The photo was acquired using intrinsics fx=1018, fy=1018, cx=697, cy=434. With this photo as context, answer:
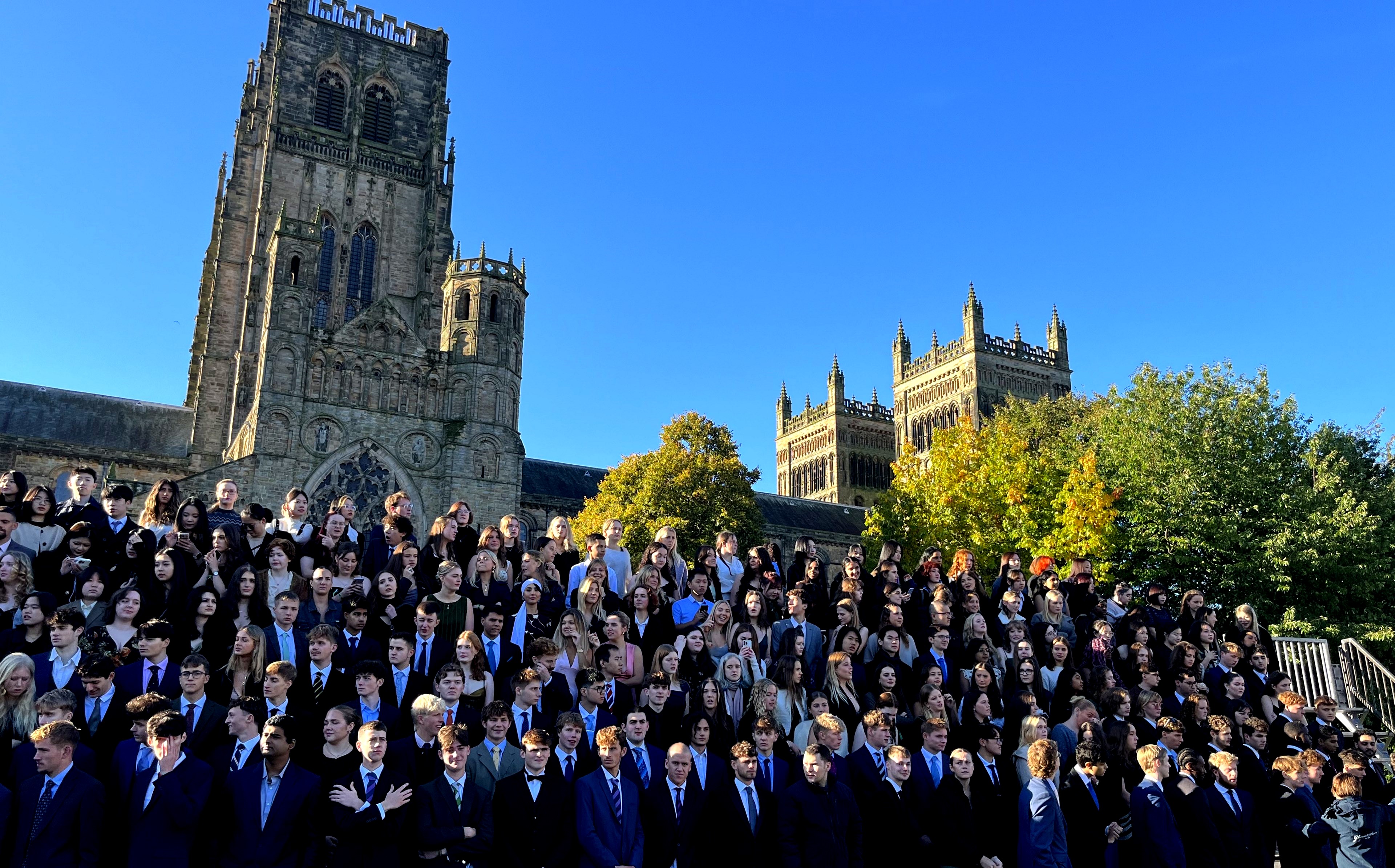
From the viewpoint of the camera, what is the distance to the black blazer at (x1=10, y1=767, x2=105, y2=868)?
6.02 metres

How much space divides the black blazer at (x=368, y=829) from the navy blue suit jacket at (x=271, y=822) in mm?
164

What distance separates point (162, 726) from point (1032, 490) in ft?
93.1

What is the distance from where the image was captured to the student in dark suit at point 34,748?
625 centimetres

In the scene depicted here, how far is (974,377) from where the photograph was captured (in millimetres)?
75562

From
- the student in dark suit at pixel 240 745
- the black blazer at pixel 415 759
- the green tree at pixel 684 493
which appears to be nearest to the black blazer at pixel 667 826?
the black blazer at pixel 415 759

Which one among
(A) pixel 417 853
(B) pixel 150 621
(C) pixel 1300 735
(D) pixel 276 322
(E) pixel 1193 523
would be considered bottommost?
(A) pixel 417 853

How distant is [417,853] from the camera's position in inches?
263

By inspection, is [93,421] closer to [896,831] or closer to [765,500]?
[765,500]

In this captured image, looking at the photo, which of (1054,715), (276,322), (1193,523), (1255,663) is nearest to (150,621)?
(1054,715)

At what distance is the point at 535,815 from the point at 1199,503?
22.1 metres

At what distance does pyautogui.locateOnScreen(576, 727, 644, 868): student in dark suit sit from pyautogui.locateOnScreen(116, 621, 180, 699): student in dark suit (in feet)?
9.87

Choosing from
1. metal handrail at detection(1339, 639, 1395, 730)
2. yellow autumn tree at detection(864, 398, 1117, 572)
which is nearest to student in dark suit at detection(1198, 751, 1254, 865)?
metal handrail at detection(1339, 639, 1395, 730)

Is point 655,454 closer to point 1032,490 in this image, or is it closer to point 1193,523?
point 1032,490

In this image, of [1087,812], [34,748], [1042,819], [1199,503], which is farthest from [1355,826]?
[1199,503]
